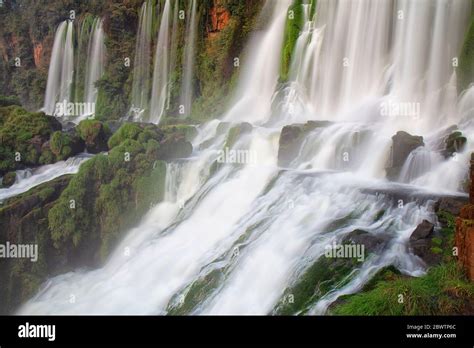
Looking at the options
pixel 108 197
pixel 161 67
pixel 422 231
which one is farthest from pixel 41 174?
pixel 422 231

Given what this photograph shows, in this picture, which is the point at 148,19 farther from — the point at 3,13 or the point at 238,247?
the point at 238,247

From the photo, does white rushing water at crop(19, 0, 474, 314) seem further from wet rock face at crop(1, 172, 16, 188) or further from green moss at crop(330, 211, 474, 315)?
wet rock face at crop(1, 172, 16, 188)

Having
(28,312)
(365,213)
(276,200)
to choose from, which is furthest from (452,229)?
(28,312)

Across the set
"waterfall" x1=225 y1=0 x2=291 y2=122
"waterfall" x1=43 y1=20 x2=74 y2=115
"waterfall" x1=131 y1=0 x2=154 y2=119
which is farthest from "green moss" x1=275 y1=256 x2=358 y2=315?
"waterfall" x1=43 y1=20 x2=74 y2=115

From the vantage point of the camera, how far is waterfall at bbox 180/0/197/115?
12.3 meters

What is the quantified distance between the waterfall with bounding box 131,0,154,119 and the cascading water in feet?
3.74

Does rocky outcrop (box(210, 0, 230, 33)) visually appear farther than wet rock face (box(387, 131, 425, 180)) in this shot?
Yes

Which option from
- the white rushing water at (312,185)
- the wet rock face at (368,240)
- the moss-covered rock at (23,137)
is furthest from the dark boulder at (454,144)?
the moss-covered rock at (23,137)

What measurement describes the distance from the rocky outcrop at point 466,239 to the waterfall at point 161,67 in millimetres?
9141

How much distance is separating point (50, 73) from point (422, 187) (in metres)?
12.3

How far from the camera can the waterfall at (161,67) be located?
498 inches

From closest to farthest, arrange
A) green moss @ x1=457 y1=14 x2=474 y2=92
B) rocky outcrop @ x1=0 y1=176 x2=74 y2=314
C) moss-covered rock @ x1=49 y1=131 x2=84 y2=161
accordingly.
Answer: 1. rocky outcrop @ x1=0 y1=176 x2=74 y2=314
2. green moss @ x1=457 y1=14 x2=474 y2=92
3. moss-covered rock @ x1=49 y1=131 x2=84 y2=161

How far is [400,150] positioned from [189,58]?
7424mm

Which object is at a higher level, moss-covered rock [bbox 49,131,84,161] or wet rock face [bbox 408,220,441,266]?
moss-covered rock [bbox 49,131,84,161]
